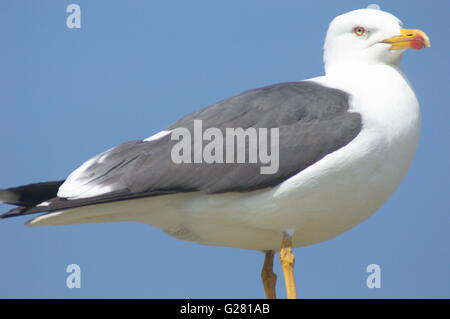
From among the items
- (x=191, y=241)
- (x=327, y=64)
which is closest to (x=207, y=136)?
(x=191, y=241)

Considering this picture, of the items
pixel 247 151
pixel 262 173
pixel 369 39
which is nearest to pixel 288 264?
pixel 262 173

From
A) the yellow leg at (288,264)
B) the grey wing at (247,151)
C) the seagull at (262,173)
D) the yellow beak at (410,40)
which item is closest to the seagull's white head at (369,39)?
the yellow beak at (410,40)

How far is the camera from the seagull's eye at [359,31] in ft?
23.5

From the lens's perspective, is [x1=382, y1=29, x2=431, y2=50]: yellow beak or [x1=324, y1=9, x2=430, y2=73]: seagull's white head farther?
[x1=324, y1=9, x2=430, y2=73]: seagull's white head

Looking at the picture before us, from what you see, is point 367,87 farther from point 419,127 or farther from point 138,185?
point 138,185

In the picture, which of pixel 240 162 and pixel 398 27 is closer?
pixel 240 162

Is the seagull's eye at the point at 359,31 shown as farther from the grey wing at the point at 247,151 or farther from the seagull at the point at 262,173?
the grey wing at the point at 247,151

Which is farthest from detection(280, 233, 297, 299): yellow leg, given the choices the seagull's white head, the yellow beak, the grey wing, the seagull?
the yellow beak

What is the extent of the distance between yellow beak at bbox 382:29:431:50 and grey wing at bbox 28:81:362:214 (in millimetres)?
656

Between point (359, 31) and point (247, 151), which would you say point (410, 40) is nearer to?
point (359, 31)

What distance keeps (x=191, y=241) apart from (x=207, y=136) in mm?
802

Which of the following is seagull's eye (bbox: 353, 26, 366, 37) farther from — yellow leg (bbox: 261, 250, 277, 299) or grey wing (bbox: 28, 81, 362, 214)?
yellow leg (bbox: 261, 250, 277, 299)

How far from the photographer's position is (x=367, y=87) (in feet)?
22.3

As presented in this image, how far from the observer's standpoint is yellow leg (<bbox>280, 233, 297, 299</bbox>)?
21.6 ft
